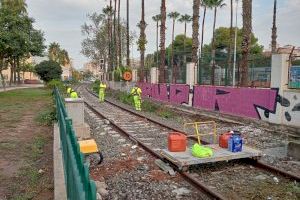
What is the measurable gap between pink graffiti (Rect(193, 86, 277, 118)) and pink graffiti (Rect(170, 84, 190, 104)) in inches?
56.7

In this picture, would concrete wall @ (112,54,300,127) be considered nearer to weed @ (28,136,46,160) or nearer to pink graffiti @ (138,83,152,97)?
→ weed @ (28,136,46,160)

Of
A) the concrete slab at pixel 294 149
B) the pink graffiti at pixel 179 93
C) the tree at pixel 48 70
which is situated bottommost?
the concrete slab at pixel 294 149

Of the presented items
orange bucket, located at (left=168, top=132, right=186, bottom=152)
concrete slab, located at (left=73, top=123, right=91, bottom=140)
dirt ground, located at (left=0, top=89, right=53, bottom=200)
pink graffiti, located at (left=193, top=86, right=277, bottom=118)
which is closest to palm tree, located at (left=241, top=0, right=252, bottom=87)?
pink graffiti, located at (left=193, top=86, right=277, bottom=118)

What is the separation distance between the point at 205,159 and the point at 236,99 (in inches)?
367

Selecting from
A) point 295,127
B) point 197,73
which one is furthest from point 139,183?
point 197,73

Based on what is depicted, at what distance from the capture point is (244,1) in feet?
58.7

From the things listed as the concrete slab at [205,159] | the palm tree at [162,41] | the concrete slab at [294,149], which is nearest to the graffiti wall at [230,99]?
the palm tree at [162,41]

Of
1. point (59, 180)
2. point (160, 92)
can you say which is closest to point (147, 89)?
point (160, 92)

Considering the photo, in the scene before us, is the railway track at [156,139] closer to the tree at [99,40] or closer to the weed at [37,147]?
the weed at [37,147]

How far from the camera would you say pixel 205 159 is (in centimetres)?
827

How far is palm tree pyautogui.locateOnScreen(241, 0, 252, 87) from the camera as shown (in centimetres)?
1759

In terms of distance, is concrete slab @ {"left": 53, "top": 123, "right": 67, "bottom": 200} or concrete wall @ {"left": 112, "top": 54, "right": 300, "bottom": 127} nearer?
concrete slab @ {"left": 53, "top": 123, "right": 67, "bottom": 200}

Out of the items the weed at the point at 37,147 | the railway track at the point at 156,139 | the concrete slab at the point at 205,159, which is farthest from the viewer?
the weed at the point at 37,147

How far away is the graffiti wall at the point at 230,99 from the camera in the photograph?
48.8ft
